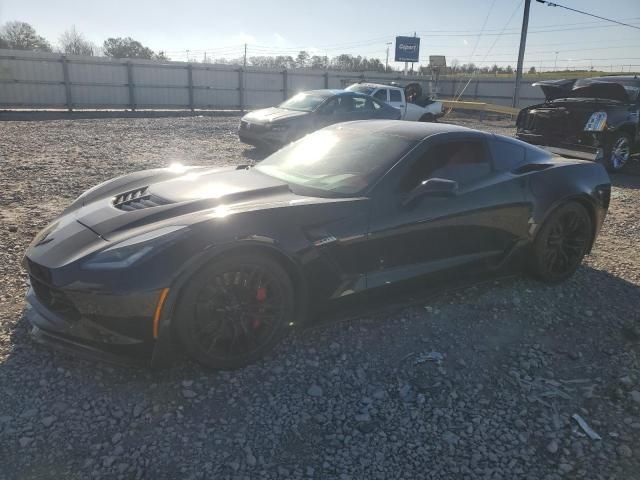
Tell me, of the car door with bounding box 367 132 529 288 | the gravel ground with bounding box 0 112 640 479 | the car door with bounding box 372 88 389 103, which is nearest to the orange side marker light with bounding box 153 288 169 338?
the gravel ground with bounding box 0 112 640 479

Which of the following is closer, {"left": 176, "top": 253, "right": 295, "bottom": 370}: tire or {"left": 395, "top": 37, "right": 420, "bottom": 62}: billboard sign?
{"left": 176, "top": 253, "right": 295, "bottom": 370}: tire

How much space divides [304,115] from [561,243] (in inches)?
297

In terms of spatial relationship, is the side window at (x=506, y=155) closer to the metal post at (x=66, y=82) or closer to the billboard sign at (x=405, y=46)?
the metal post at (x=66, y=82)

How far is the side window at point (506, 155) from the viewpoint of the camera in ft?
13.0

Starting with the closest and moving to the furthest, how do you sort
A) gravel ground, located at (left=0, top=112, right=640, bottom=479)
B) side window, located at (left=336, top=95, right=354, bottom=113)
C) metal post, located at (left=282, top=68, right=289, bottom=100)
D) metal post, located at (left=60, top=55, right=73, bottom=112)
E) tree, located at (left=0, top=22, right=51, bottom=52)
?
gravel ground, located at (left=0, top=112, right=640, bottom=479) < side window, located at (left=336, top=95, right=354, bottom=113) < metal post, located at (left=60, top=55, right=73, bottom=112) < metal post, located at (left=282, top=68, right=289, bottom=100) < tree, located at (left=0, top=22, right=51, bottom=52)

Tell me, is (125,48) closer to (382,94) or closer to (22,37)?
(22,37)

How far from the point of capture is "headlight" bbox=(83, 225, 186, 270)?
2584mm

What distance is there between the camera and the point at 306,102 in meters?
11.6

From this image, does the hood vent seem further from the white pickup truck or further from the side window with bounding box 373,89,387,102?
the side window with bounding box 373,89,387,102

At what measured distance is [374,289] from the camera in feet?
10.6

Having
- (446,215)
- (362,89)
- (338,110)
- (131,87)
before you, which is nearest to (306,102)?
(338,110)

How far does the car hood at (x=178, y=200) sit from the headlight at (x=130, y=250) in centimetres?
13

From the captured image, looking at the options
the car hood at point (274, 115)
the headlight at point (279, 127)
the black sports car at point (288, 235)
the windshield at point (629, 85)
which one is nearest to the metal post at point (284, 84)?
the car hood at point (274, 115)

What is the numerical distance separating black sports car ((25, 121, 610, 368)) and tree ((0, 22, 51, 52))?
46678 mm
